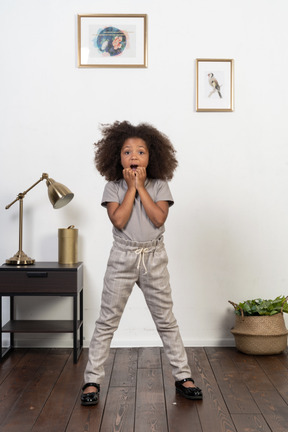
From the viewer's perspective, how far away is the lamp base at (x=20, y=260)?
300 cm

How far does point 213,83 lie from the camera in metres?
3.22

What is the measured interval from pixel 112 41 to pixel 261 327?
190cm

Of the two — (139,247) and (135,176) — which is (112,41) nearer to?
(135,176)

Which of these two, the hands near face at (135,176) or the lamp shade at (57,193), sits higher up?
the hands near face at (135,176)

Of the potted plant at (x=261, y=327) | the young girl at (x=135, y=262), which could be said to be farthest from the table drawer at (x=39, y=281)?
the potted plant at (x=261, y=327)

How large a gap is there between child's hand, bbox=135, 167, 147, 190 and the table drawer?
0.85m

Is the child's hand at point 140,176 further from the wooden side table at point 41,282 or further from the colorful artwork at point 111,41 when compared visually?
the colorful artwork at point 111,41

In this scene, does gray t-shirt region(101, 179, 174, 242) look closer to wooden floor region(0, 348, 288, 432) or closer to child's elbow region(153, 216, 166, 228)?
child's elbow region(153, 216, 166, 228)

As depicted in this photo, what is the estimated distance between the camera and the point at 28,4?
126 inches

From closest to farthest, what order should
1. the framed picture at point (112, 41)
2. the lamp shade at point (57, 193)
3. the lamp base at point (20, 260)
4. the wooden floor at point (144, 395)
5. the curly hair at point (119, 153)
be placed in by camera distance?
the wooden floor at point (144, 395) → the curly hair at point (119, 153) → the lamp shade at point (57, 193) → the lamp base at point (20, 260) → the framed picture at point (112, 41)

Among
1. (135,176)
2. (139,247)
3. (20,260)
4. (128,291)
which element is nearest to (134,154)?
(135,176)

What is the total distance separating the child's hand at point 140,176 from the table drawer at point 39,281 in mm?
847

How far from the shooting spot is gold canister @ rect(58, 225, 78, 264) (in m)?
3.06

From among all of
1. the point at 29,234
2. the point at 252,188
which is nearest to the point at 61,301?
the point at 29,234
